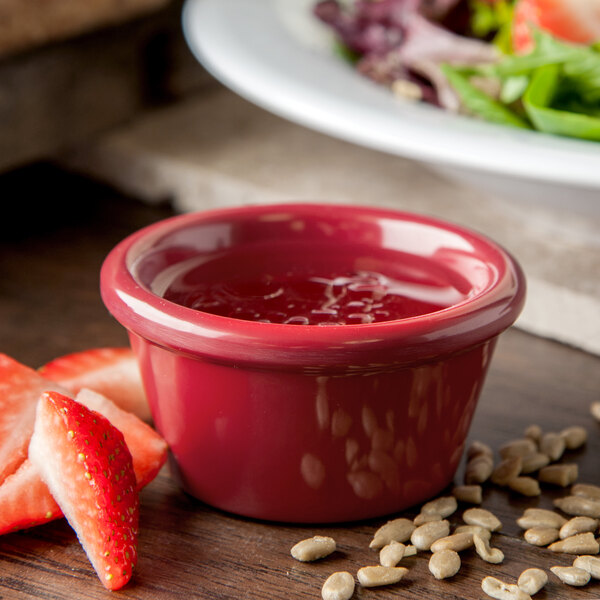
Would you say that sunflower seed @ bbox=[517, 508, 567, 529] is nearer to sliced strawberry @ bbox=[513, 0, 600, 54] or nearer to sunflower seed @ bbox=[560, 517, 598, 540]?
sunflower seed @ bbox=[560, 517, 598, 540]

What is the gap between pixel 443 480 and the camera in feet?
3.07

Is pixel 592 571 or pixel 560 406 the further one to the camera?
pixel 560 406

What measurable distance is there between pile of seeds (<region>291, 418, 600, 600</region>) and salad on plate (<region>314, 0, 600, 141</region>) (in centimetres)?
44

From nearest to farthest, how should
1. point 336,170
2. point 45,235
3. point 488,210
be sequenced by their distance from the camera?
point 488,210, point 45,235, point 336,170

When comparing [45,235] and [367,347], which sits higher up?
[367,347]

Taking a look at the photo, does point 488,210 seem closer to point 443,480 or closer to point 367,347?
point 443,480

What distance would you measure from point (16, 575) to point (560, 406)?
637 mm

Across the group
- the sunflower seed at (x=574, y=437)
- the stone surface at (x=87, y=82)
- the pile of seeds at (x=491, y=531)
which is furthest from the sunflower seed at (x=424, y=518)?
the stone surface at (x=87, y=82)

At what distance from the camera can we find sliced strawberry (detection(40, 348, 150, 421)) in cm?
102

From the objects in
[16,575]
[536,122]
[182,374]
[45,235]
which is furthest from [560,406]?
[45,235]

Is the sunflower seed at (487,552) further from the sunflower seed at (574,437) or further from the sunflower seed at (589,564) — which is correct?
the sunflower seed at (574,437)

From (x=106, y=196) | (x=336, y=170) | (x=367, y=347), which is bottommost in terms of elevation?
(x=106, y=196)

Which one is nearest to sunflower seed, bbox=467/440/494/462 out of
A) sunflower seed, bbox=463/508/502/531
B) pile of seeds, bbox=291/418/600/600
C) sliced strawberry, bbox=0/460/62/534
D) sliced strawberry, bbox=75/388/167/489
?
pile of seeds, bbox=291/418/600/600

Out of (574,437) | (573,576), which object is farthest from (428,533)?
(574,437)
